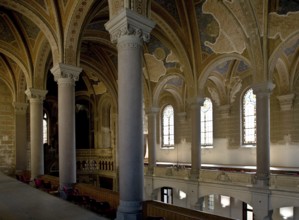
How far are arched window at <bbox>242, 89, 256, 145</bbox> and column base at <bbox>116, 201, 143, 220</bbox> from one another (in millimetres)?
14156

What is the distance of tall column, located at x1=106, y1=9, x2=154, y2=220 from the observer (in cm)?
633

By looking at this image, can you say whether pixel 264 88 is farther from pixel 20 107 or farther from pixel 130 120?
pixel 20 107

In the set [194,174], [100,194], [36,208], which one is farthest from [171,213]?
[194,174]

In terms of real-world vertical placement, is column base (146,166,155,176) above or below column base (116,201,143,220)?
below

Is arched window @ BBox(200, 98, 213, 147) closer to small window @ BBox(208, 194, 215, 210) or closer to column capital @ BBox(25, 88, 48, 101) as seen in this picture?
small window @ BBox(208, 194, 215, 210)

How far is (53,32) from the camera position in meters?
11.1

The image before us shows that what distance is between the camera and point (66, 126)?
10453mm

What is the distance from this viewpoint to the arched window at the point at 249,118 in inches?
733

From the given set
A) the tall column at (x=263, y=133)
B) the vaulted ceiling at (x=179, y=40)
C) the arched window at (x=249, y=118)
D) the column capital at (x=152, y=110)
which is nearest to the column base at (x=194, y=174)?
the tall column at (x=263, y=133)

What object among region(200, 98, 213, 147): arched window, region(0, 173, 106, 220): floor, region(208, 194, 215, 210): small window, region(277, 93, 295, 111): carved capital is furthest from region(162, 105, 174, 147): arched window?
region(0, 173, 106, 220): floor

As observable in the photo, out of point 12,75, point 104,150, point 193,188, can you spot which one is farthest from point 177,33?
point 104,150

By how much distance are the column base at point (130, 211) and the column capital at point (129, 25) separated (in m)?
3.87

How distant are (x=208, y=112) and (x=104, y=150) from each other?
987cm

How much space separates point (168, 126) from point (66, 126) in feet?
50.5
